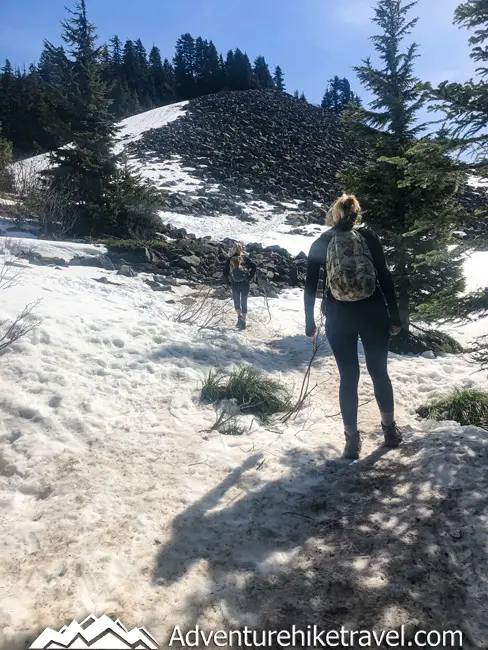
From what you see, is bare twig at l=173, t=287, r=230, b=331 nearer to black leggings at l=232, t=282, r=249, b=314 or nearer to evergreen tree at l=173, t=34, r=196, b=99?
black leggings at l=232, t=282, r=249, b=314

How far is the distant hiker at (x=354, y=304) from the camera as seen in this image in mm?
3341

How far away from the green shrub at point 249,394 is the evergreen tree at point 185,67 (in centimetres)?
8893

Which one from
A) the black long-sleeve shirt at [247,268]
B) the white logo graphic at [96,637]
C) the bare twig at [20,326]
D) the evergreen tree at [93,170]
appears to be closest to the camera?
the white logo graphic at [96,637]

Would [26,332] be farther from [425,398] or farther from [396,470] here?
[425,398]

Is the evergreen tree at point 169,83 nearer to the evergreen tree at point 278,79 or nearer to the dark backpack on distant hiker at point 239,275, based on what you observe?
the evergreen tree at point 278,79

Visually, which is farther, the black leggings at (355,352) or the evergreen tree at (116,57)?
the evergreen tree at (116,57)

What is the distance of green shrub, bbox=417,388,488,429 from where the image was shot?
14.4 feet

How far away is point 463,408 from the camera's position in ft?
14.8

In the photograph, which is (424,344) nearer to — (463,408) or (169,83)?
(463,408)

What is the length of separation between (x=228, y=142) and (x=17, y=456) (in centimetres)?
4669

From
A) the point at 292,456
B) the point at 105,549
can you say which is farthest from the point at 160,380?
the point at 105,549

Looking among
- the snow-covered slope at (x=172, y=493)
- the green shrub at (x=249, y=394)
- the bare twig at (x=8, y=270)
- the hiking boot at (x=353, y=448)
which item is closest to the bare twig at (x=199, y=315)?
the snow-covered slope at (x=172, y=493)

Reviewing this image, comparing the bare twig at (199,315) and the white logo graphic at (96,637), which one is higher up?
→ the bare twig at (199,315)

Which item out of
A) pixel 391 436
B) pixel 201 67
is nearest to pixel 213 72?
pixel 201 67
